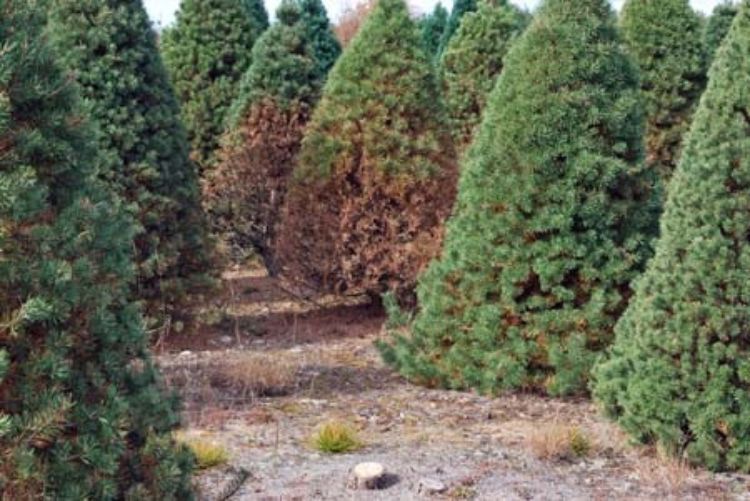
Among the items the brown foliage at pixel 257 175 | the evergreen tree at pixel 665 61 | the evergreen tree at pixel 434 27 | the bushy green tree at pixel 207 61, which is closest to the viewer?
the brown foliage at pixel 257 175

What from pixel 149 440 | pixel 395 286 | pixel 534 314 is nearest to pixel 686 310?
pixel 534 314

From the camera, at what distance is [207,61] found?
503 inches

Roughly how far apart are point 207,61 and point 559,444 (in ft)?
28.4

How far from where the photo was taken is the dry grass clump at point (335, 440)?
543cm

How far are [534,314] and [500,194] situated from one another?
0.78m

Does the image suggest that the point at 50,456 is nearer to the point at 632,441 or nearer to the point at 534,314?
the point at 632,441

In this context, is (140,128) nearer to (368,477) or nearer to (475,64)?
(368,477)

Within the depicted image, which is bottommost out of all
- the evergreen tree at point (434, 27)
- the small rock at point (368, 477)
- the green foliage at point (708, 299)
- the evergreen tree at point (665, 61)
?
the small rock at point (368, 477)

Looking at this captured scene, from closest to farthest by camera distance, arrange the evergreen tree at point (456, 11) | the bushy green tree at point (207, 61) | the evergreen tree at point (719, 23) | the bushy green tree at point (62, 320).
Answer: the bushy green tree at point (62, 320), the bushy green tree at point (207, 61), the evergreen tree at point (719, 23), the evergreen tree at point (456, 11)

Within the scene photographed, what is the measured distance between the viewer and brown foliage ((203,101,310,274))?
1123cm

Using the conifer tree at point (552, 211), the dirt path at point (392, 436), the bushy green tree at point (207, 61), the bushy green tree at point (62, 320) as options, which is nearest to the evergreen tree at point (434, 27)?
the bushy green tree at point (207, 61)

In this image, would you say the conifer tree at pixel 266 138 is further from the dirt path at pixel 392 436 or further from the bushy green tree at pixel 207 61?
the dirt path at pixel 392 436

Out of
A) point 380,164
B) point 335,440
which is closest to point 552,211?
point 335,440

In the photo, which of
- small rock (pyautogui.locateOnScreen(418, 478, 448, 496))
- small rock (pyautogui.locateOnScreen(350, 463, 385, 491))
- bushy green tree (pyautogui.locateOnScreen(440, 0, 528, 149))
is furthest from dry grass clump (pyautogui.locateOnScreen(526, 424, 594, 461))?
bushy green tree (pyautogui.locateOnScreen(440, 0, 528, 149))
